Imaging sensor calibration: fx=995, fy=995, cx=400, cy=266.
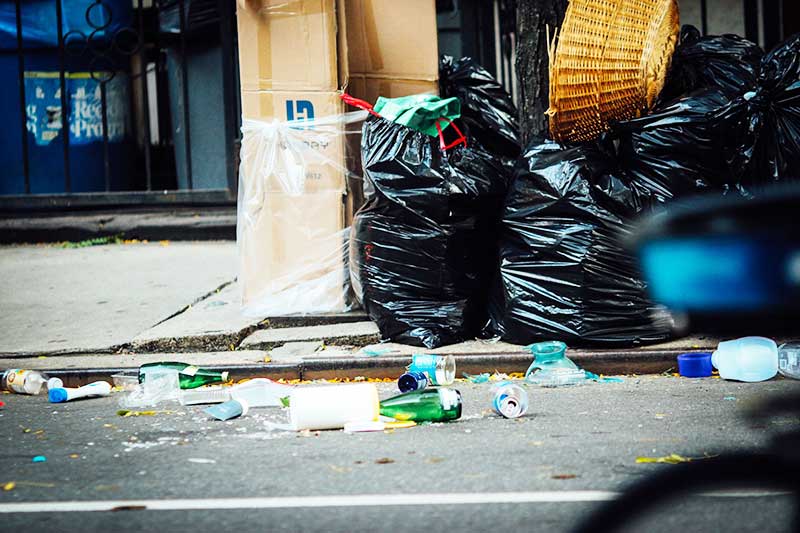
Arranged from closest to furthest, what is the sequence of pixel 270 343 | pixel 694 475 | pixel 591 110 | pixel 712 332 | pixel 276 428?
pixel 712 332 < pixel 694 475 < pixel 276 428 < pixel 591 110 < pixel 270 343

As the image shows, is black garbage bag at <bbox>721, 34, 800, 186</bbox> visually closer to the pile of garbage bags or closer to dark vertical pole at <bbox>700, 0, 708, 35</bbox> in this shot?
the pile of garbage bags

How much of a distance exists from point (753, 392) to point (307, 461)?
79.6 inches

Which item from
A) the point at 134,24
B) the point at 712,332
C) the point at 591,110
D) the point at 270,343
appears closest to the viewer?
the point at 712,332

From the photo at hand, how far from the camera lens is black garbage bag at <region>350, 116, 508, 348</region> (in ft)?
16.4

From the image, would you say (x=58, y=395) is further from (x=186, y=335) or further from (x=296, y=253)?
(x=296, y=253)

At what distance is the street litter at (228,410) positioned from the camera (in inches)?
158

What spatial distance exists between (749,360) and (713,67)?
1.63 metres


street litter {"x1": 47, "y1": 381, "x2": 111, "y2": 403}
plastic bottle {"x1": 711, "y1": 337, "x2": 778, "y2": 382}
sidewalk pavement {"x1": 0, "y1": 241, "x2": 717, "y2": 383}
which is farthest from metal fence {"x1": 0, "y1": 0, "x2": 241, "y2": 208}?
plastic bottle {"x1": 711, "y1": 337, "x2": 778, "y2": 382}

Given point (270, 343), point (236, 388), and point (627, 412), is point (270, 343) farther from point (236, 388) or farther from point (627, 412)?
point (627, 412)

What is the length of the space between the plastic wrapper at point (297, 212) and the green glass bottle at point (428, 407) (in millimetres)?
1731

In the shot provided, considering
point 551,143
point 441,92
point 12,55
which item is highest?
point 12,55

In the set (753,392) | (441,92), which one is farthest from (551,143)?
(753,392)

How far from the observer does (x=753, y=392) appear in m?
4.21

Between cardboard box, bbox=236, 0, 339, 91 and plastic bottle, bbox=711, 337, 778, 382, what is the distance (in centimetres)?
254
